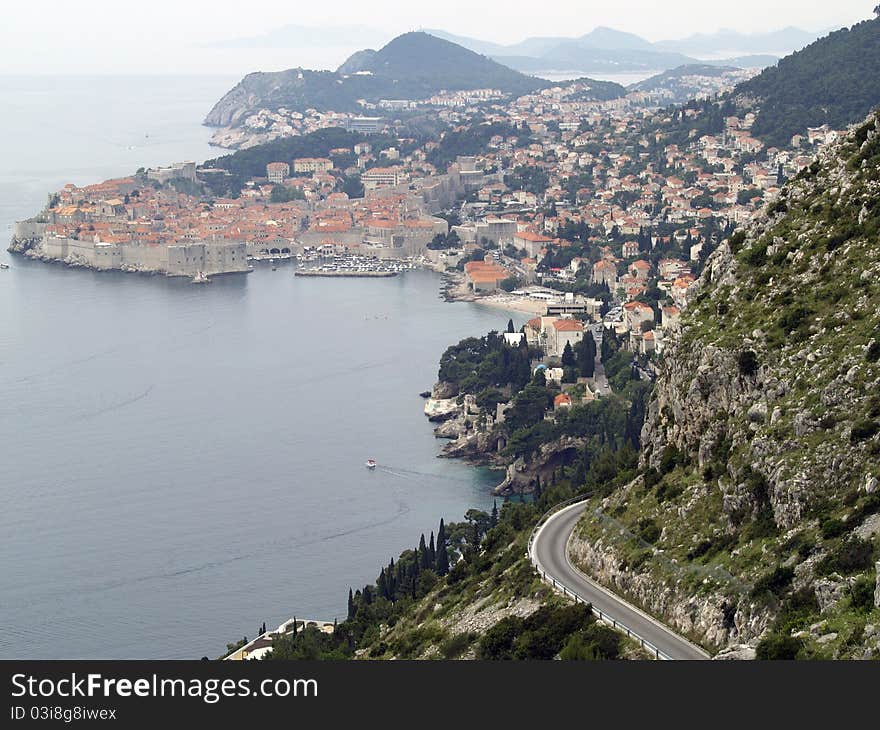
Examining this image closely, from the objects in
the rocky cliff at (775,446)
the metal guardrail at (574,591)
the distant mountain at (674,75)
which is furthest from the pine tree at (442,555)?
the distant mountain at (674,75)

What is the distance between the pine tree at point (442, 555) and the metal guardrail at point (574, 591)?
138 inches

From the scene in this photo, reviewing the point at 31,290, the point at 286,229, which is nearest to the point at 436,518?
the point at 31,290

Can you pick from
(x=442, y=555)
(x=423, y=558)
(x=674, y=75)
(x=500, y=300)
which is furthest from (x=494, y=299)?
(x=674, y=75)

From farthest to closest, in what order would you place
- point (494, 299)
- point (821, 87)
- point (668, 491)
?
point (821, 87)
point (494, 299)
point (668, 491)

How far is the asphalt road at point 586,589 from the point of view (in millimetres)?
12250

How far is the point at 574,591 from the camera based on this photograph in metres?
13.7

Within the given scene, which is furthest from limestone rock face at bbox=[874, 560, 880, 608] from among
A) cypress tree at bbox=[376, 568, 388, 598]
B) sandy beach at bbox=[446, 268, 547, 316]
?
sandy beach at bbox=[446, 268, 547, 316]

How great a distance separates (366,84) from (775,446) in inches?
4349

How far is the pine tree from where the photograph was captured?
20.9 metres

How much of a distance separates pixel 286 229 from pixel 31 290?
1135 cm

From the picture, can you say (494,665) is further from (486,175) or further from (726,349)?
(486,175)

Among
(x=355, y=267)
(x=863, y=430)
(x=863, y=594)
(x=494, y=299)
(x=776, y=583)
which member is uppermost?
(x=863, y=430)

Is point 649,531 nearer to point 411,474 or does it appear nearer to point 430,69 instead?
point 411,474

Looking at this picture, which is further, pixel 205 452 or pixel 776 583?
pixel 205 452
